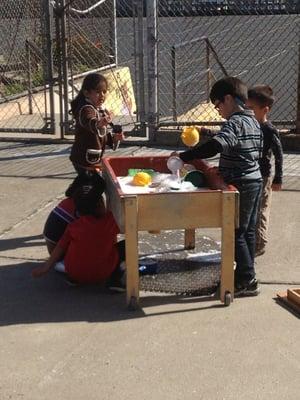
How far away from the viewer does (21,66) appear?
520 inches

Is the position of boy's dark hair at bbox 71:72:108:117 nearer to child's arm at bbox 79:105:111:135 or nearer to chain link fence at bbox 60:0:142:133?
child's arm at bbox 79:105:111:135

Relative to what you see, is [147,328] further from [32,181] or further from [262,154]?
[32,181]

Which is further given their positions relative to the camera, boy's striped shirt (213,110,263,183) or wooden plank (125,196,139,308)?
boy's striped shirt (213,110,263,183)

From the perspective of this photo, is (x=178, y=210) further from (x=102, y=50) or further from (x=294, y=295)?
(x=102, y=50)

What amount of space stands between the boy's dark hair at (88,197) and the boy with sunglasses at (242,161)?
2.11 ft

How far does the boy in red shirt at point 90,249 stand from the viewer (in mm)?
4695

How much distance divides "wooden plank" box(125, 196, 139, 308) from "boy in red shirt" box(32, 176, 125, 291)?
0.32 meters

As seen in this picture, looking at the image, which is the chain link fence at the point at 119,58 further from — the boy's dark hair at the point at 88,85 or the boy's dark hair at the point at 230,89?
the boy's dark hair at the point at 230,89

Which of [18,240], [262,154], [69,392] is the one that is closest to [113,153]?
[18,240]

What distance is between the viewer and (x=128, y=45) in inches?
555

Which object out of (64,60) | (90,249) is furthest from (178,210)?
(64,60)

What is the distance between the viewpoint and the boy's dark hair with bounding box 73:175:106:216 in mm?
4789

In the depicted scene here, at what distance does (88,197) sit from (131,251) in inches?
25.1

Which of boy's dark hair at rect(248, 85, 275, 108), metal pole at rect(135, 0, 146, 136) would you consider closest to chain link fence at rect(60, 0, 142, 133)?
metal pole at rect(135, 0, 146, 136)
